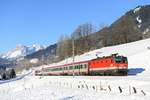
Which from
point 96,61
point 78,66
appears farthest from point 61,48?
point 96,61

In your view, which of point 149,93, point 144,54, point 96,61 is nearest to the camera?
point 149,93

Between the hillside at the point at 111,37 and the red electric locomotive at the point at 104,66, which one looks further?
the hillside at the point at 111,37

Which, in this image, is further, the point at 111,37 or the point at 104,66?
the point at 111,37

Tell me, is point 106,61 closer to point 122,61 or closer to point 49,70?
point 122,61

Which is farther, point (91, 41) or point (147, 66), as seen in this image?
point (91, 41)

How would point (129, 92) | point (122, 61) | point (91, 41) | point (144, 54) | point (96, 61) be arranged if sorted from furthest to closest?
point (91, 41), point (144, 54), point (96, 61), point (122, 61), point (129, 92)

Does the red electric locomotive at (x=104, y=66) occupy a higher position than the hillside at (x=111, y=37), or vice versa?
the hillside at (x=111, y=37)

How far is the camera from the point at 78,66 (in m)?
78.5

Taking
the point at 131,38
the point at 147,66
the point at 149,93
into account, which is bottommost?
the point at 149,93

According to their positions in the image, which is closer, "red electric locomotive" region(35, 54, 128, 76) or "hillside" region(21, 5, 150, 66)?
"red electric locomotive" region(35, 54, 128, 76)

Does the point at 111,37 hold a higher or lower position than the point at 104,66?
higher

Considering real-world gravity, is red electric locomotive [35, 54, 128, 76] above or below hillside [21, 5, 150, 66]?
below

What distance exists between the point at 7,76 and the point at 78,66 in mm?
95971

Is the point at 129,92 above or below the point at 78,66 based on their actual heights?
below
